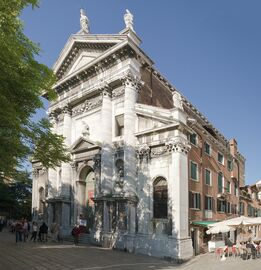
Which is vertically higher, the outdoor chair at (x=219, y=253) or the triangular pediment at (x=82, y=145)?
the triangular pediment at (x=82, y=145)

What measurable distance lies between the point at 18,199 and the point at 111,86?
27101 millimetres

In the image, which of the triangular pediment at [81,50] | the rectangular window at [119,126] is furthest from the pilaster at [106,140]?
the triangular pediment at [81,50]

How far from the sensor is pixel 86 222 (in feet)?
86.5

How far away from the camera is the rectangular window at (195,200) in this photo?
76.0 ft

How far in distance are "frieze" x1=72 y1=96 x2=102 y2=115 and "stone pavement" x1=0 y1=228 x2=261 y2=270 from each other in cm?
1188

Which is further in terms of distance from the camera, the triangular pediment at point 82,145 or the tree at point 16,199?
the tree at point 16,199

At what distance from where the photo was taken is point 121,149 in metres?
24.2

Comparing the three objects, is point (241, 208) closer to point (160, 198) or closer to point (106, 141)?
point (160, 198)

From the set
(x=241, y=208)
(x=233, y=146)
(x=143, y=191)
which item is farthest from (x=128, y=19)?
(x=241, y=208)

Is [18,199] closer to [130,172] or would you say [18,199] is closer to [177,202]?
[130,172]

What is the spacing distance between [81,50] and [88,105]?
16.9 ft

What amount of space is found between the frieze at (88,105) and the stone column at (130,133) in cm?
363

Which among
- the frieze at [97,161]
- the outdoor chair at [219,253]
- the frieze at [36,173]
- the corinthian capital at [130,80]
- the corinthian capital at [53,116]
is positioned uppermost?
the corinthian capital at [130,80]

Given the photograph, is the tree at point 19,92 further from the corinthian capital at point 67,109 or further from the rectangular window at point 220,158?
the rectangular window at point 220,158
